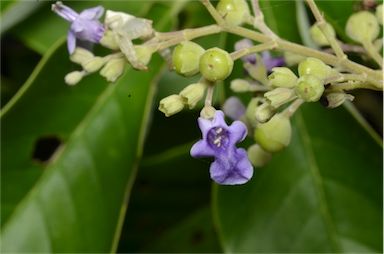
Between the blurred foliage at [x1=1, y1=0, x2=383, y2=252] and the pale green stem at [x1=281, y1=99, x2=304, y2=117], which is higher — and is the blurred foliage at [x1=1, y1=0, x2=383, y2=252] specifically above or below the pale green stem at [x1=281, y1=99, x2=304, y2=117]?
below

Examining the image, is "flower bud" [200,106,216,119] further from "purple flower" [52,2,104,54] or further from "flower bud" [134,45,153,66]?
"purple flower" [52,2,104,54]

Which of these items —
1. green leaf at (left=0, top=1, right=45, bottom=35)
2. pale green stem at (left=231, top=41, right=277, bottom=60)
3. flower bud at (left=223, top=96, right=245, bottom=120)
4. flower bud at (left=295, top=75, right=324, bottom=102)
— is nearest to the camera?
flower bud at (left=295, top=75, right=324, bottom=102)

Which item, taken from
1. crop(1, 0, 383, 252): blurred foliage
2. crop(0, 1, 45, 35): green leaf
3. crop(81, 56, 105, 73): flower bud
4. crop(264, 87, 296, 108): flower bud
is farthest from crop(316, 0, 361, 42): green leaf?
crop(0, 1, 45, 35): green leaf

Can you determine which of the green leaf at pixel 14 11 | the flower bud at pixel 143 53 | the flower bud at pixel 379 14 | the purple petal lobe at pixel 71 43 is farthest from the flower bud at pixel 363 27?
the green leaf at pixel 14 11

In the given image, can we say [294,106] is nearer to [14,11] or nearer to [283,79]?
[283,79]

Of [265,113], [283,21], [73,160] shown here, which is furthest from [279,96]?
[73,160]

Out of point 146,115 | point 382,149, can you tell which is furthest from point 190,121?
point 382,149

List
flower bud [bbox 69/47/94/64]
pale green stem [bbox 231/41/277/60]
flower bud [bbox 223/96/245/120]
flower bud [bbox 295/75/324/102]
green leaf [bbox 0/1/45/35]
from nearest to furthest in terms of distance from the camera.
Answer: flower bud [bbox 295/75/324/102] → pale green stem [bbox 231/41/277/60] → flower bud [bbox 69/47/94/64] → flower bud [bbox 223/96/245/120] → green leaf [bbox 0/1/45/35]
